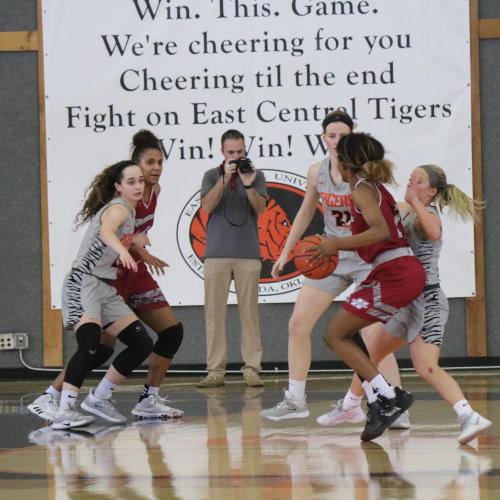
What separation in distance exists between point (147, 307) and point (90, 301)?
1.55 feet

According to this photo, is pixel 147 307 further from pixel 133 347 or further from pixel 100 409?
pixel 100 409

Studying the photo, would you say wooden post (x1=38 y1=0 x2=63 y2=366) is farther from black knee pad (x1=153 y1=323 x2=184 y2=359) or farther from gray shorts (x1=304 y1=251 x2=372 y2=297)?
gray shorts (x1=304 y1=251 x2=372 y2=297)

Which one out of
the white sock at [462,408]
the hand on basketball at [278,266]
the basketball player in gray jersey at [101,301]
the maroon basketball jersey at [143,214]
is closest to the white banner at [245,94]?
the maroon basketball jersey at [143,214]

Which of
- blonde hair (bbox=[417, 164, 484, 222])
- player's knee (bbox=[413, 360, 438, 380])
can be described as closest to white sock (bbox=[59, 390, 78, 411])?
player's knee (bbox=[413, 360, 438, 380])

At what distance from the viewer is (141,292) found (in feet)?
23.8

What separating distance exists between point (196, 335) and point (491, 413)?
12.5 feet

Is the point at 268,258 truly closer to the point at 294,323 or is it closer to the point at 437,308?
the point at 294,323

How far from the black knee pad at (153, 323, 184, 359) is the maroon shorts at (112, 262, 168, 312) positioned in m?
0.15

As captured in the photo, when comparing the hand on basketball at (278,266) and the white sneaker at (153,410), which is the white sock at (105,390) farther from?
the hand on basketball at (278,266)

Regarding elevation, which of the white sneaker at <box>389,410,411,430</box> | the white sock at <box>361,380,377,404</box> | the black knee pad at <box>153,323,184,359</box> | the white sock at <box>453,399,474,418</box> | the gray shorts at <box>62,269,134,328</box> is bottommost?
the white sneaker at <box>389,410,411,430</box>

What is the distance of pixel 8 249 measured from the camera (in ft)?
34.3

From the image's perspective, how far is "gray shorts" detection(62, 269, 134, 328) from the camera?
22.6ft

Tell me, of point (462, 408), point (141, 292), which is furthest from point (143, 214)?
point (462, 408)

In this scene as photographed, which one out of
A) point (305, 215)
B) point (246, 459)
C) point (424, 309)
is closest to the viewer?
point (246, 459)
